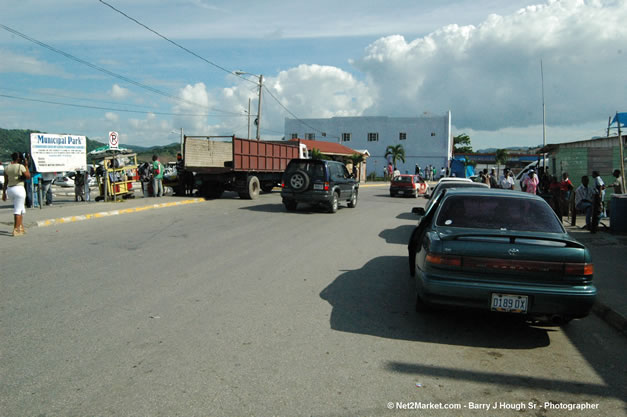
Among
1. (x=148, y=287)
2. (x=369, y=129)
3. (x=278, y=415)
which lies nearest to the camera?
(x=278, y=415)

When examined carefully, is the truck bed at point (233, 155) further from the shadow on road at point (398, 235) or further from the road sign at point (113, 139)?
the shadow on road at point (398, 235)

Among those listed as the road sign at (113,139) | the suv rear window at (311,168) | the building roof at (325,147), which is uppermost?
the building roof at (325,147)

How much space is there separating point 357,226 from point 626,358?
9.49 meters

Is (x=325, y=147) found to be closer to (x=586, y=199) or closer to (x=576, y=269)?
(x=586, y=199)

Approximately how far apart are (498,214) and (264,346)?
3.13 meters

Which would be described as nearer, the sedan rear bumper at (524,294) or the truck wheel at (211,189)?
the sedan rear bumper at (524,294)

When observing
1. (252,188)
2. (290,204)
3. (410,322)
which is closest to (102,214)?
(290,204)

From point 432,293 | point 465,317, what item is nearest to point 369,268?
point 465,317

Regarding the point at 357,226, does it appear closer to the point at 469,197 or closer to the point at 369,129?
the point at 469,197

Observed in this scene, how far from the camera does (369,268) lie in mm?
8234

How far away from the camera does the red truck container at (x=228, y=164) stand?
21.1 meters

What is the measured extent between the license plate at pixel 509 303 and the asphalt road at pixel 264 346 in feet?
1.28

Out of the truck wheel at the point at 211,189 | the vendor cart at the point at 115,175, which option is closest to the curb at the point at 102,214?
the truck wheel at the point at 211,189

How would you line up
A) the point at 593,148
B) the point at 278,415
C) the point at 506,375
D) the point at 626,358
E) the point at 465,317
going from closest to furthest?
the point at 278,415, the point at 506,375, the point at 626,358, the point at 465,317, the point at 593,148
